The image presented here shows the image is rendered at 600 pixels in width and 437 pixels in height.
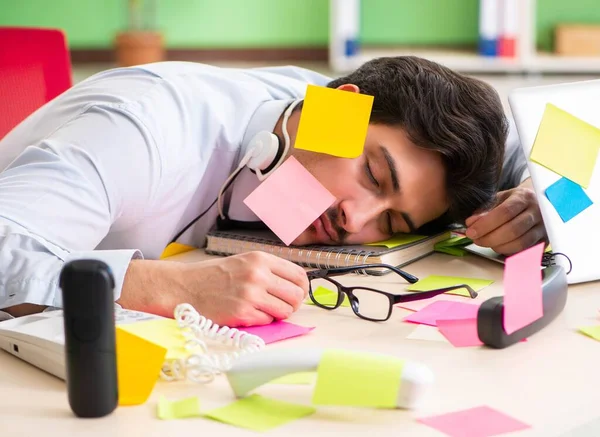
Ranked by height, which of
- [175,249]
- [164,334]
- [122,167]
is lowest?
[175,249]

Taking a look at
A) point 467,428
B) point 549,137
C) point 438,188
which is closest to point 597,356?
point 467,428

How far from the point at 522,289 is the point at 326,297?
0.98ft

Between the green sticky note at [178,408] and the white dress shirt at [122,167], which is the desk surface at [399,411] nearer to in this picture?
the green sticky note at [178,408]

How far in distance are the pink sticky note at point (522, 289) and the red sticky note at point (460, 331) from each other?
46 millimetres

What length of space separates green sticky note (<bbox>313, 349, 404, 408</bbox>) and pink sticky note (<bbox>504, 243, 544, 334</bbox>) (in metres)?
0.21

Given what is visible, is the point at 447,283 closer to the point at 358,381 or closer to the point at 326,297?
the point at 326,297

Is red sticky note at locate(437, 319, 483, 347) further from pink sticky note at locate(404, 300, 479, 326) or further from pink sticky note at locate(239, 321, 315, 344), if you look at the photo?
pink sticky note at locate(239, 321, 315, 344)

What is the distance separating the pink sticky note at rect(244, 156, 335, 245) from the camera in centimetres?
137

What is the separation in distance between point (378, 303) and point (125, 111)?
1.63 ft

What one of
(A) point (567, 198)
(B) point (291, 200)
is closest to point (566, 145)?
(A) point (567, 198)

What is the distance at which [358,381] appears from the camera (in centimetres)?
82

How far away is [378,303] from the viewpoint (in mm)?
1180

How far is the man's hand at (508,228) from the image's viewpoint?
56.2 inches

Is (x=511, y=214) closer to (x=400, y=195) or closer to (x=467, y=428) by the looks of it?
(x=400, y=195)
